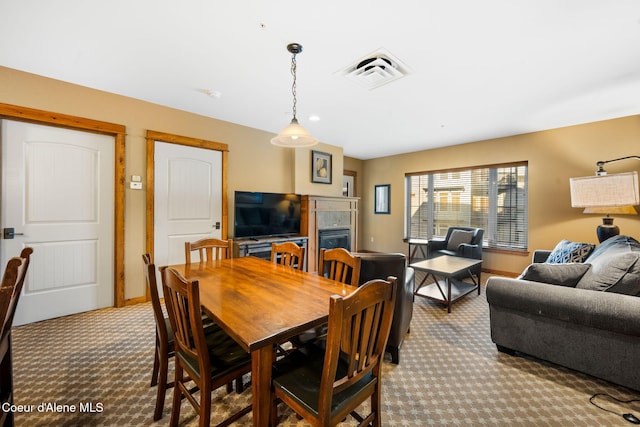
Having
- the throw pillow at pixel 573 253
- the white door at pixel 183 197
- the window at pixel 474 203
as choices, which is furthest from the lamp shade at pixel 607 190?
the white door at pixel 183 197

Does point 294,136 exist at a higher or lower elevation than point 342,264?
higher

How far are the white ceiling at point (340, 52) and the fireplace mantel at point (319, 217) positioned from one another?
1.63 m

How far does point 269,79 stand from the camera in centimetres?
273

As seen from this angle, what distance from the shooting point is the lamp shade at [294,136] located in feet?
7.02

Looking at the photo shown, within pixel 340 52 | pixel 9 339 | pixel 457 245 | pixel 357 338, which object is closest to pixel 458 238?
pixel 457 245

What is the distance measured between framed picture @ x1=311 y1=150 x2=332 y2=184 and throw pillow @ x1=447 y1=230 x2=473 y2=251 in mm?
2524

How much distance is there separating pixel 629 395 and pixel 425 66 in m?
2.83

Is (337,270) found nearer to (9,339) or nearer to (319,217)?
(9,339)

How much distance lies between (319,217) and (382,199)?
246 centimetres

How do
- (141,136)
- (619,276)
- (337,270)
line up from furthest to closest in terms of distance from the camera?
(141,136), (337,270), (619,276)

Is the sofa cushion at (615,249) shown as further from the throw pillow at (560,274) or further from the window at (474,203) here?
the window at (474,203)

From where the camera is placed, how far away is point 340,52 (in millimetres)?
2260

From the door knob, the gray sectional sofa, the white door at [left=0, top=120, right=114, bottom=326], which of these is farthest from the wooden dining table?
the door knob

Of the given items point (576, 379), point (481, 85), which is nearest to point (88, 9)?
point (481, 85)
